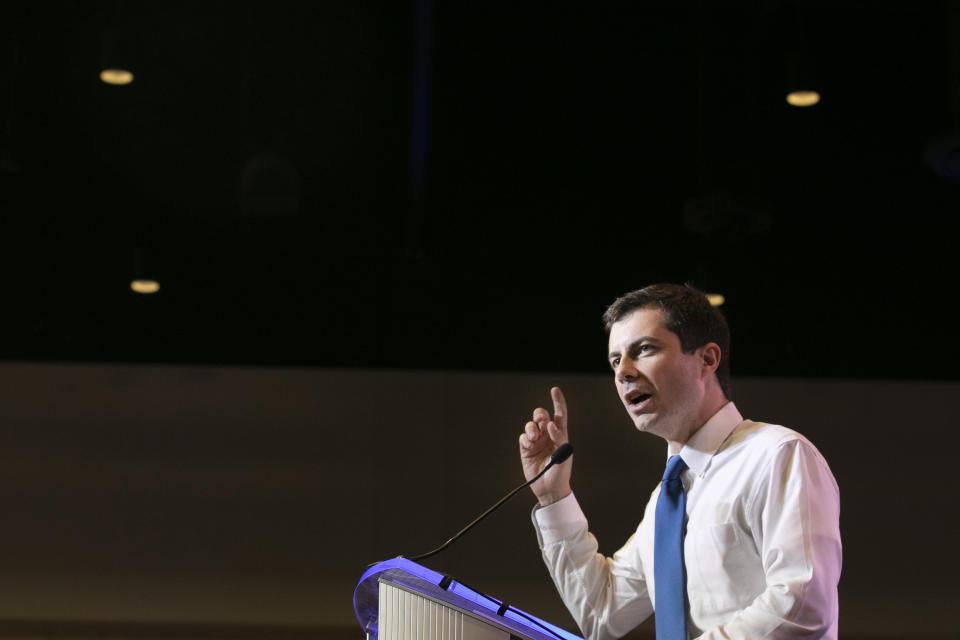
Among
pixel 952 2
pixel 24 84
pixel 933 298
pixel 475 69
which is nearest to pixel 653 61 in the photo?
pixel 475 69

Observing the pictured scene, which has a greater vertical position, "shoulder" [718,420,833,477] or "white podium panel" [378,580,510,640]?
"shoulder" [718,420,833,477]

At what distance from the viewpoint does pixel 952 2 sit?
14.3 ft

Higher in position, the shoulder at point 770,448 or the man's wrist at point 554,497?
the shoulder at point 770,448

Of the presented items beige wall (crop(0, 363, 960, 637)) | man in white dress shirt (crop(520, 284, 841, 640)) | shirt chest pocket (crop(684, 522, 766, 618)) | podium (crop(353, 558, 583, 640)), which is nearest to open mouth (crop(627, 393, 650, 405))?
man in white dress shirt (crop(520, 284, 841, 640))

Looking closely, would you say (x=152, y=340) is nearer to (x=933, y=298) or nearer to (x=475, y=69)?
(x=475, y=69)

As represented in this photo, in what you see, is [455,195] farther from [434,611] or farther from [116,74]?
[434,611]

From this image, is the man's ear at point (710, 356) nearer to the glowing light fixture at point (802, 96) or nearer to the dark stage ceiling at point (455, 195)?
the glowing light fixture at point (802, 96)

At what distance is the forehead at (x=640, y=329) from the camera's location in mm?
1606

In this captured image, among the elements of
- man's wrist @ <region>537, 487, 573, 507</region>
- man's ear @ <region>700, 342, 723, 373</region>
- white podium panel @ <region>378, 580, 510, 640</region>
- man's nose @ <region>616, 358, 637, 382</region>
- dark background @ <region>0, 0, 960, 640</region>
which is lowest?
white podium panel @ <region>378, 580, 510, 640</region>

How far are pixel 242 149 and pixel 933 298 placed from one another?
153 inches

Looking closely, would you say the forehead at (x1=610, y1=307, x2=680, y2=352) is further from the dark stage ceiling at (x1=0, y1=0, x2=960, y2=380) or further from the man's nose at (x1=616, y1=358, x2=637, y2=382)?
the dark stage ceiling at (x1=0, y1=0, x2=960, y2=380)

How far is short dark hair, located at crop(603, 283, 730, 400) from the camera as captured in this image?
63.6 inches

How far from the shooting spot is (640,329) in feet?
5.31

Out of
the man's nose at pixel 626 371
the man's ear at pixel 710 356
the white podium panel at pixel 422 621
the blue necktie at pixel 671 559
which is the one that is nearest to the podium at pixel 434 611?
the white podium panel at pixel 422 621
